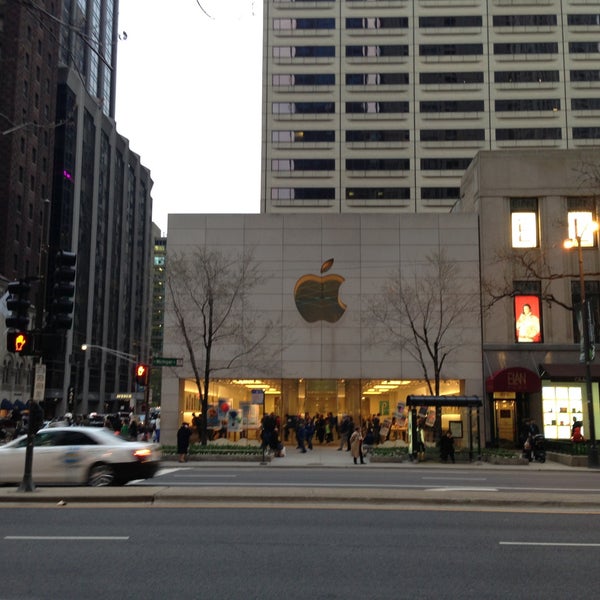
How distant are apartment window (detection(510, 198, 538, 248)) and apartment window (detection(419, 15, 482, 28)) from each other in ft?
134

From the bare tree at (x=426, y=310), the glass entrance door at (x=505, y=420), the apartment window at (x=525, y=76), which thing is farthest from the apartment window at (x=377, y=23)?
the glass entrance door at (x=505, y=420)

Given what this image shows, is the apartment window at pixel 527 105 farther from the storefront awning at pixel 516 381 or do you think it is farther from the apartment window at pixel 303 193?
the storefront awning at pixel 516 381

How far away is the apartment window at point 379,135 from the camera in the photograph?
72.2 metres

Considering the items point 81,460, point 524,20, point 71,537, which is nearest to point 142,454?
point 81,460

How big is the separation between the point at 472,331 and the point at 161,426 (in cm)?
1674

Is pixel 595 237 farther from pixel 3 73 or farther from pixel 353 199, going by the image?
pixel 3 73

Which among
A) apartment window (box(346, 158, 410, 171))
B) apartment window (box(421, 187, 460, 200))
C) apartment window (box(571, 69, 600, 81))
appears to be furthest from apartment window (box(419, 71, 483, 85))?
apartment window (box(421, 187, 460, 200))

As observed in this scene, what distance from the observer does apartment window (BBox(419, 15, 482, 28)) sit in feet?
240

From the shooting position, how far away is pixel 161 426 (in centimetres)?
3778

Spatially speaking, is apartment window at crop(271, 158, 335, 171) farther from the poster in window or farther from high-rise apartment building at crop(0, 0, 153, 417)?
the poster in window

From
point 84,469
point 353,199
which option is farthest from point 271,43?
point 84,469

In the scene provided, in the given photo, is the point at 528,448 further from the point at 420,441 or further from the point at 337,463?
the point at 337,463

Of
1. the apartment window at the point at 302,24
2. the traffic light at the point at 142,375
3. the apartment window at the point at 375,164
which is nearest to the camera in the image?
the traffic light at the point at 142,375

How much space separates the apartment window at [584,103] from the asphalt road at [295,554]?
221 ft
